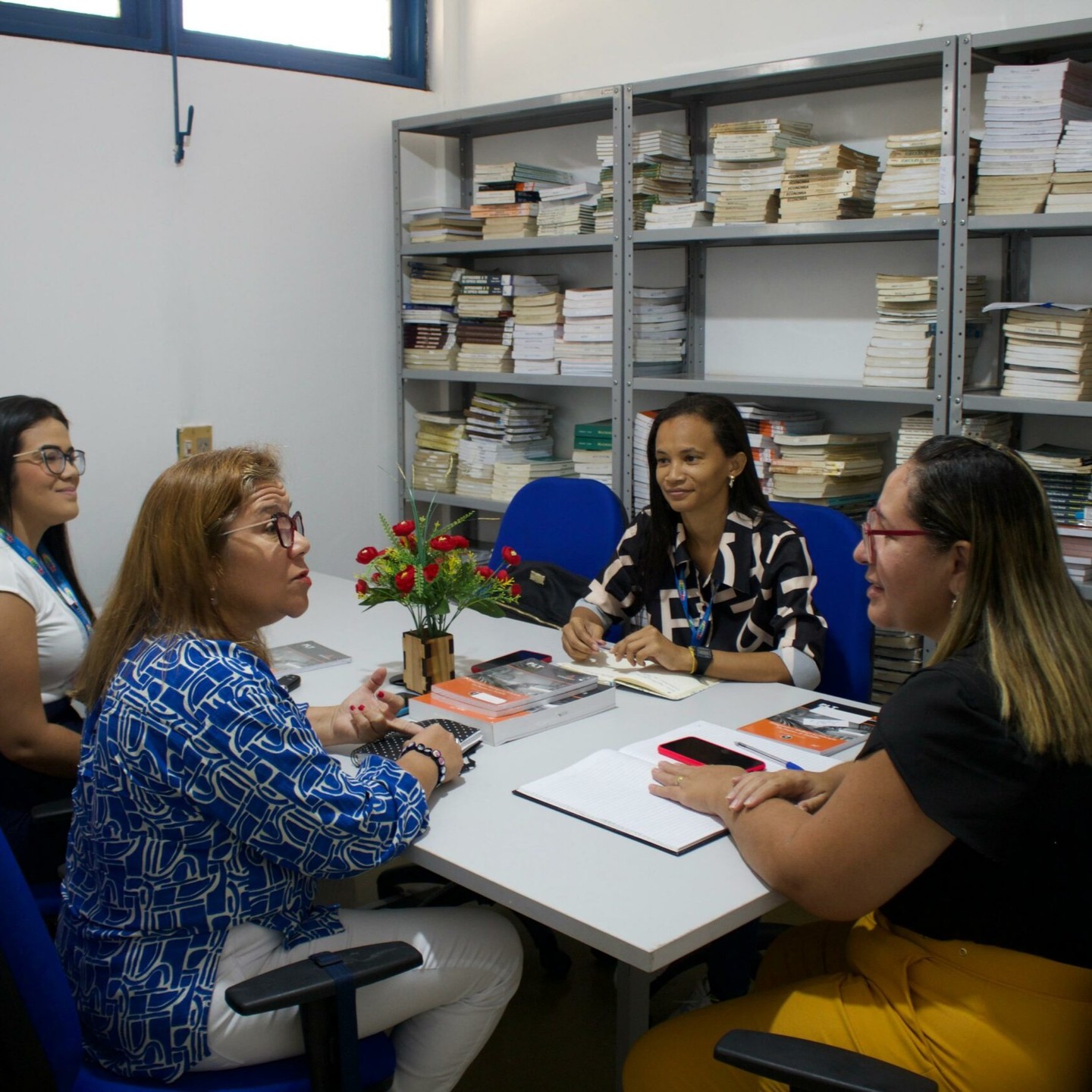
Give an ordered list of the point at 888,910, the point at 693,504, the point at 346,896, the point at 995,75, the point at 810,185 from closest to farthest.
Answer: the point at 888,910, the point at 346,896, the point at 693,504, the point at 995,75, the point at 810,185

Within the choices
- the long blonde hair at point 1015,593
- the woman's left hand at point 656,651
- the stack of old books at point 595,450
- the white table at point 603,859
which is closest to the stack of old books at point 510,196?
the stack of old books at point 595,450

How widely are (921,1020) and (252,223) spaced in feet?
10.9

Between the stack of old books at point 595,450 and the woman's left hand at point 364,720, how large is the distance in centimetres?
194

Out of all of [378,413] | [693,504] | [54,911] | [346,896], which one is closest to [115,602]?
A: [54,911]

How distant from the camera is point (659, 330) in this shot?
3.74m

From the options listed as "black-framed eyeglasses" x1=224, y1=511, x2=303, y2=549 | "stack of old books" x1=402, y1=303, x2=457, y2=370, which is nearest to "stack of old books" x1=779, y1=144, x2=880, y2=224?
"stack of old books" x1=402, y1=303, x2=457, y2=370

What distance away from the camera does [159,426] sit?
3758 mm

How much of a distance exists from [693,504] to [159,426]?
1946 mm

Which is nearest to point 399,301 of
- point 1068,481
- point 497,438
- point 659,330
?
point 497,438

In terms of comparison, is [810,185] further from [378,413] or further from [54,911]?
[54,911]

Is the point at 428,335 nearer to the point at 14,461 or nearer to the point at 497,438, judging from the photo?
the point at 497,438

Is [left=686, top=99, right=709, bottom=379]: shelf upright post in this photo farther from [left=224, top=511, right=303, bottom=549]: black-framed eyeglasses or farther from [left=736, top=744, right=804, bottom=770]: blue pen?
[left=224, top=511, right=303, bottom=549]: black-framed eyeglasses

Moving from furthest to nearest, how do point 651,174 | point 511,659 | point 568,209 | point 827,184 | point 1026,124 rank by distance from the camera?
1. point 568,209
2. point 651,174
3. point 827,184
4. point 1026,124
5. point 511,659

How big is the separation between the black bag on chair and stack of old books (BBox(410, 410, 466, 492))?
1.25 m
